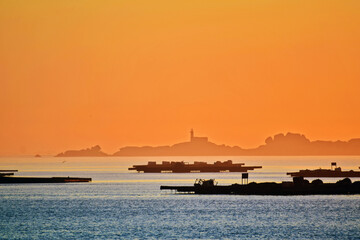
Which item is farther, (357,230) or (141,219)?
(141,219)

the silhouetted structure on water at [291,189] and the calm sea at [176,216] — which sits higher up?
the silhouetted structure on water at [291,189]

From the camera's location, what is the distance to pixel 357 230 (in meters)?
84.8

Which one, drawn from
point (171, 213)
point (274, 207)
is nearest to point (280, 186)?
point (274, 207)

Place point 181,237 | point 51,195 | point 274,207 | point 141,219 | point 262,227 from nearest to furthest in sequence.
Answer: point 181,237
point 262,227
point 141,219
point 274,207
point 51,195

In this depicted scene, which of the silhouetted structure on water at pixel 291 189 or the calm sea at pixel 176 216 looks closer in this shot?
the calm sea at pixel 176 216

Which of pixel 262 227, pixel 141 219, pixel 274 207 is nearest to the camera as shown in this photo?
pixel 262 227

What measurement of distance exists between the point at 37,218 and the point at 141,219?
524 inches

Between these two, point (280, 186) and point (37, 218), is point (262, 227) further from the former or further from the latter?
point (280, 186)

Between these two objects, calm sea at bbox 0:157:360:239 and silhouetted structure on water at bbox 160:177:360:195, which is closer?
calm sea at bbox 0:157:360:239

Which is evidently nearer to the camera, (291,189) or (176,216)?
(176,216)

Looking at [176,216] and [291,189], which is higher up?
[291,189]

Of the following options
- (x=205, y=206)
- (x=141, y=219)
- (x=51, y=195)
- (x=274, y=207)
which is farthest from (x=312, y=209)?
(x=51, y=195)

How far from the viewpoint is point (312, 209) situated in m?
109

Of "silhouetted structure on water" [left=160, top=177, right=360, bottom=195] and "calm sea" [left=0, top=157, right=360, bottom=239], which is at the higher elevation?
"silhouetted structure on water" [left=160, top=177, right=360, bottom=195]
